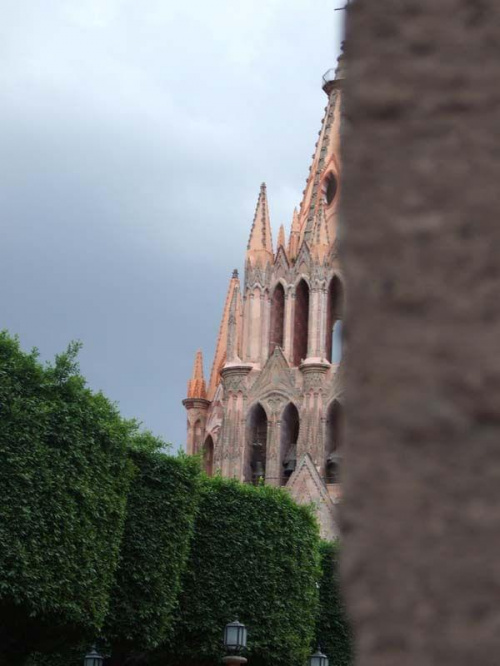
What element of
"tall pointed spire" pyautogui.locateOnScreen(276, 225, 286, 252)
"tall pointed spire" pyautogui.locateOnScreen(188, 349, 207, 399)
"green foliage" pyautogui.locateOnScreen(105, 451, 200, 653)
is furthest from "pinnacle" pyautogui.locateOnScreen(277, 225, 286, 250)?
"green foliage" pyautogui.locateOnScreen(105, 451, 200, 653)

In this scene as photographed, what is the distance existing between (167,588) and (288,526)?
744cm

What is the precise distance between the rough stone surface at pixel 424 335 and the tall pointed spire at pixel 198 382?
252ft

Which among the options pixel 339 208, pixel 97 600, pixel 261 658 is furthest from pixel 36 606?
pixel 339 208

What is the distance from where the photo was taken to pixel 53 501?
102ft

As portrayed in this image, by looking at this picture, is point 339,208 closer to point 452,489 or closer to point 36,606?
point 452,489

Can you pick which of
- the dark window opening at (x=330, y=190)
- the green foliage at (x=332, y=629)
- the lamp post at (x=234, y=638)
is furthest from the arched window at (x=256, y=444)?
the lamp post at (x=234, y=638)

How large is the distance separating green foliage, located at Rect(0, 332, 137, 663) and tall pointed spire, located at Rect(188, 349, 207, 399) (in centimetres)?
4484

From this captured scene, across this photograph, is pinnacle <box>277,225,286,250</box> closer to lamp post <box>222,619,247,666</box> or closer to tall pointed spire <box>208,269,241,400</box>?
tall pointed spire <box>208,269,241,400</box>

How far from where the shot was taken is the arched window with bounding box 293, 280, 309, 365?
239ft

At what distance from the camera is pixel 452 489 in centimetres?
208

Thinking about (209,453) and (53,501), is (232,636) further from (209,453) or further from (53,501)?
(209,453)

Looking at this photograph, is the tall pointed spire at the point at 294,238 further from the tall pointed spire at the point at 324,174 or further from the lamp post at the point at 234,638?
the lamp post at the point at 234,638

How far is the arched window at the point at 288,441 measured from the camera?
232ft

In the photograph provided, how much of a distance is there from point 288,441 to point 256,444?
5.44 ft
